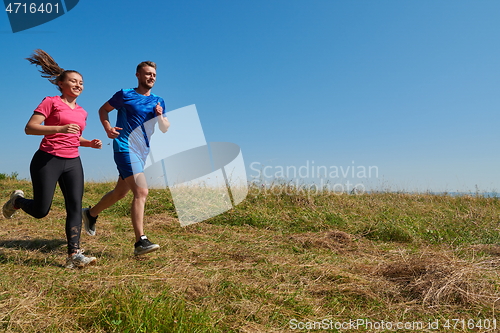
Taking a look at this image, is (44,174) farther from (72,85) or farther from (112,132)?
(72,85)

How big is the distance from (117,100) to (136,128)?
16.8 inches

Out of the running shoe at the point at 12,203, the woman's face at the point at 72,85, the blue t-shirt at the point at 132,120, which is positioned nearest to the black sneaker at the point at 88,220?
the running shoe at the point at 12,203

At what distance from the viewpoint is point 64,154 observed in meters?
3.90

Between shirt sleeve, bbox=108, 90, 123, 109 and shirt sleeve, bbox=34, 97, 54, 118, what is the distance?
69cm

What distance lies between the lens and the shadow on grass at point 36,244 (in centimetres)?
458

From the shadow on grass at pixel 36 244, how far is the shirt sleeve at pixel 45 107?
6.04 feet

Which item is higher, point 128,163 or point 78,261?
point 128,163

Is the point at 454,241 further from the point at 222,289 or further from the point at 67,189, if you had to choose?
the point at 67,189

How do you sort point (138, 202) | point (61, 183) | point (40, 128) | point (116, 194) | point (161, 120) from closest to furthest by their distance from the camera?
1. point (40, 128)
2. point (61, 183)
3. point (138, 202)
4. point (161, 120)
5. point (116, 194)

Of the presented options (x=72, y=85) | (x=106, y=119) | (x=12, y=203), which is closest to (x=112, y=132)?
(x=106, y=119)

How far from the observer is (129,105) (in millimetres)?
4242

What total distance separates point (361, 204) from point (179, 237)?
4831 millimetres

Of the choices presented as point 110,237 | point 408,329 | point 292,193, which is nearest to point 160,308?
point 408,329

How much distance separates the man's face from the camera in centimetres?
431
